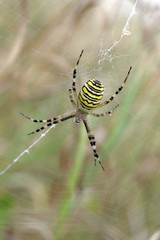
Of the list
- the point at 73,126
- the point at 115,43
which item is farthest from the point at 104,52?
the point at 73,126

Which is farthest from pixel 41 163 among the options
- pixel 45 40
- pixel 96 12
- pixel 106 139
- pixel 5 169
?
pixel 96 12

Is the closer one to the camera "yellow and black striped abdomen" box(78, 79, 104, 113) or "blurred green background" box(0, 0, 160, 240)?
"yellow and black striped abdomen" box(78, 79, 104, 113)

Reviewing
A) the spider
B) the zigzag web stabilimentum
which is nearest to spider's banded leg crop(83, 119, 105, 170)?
the spider

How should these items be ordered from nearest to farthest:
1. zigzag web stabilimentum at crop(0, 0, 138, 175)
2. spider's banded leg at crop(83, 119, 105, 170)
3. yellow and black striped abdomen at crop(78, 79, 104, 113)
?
yellow and black striped abdomen at crop(78, 79, 104, 113), zigzag web stabilimentum at crop(0, 0, 138, 175), spider's banded leg at crop(83, 119, 105, 170)

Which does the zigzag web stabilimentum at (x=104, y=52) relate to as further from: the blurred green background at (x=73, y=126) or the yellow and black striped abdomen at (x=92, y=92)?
the yellow and black striped abdomen at (x=92, y=92)

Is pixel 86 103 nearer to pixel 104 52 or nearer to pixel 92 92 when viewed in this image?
pixel 92 92

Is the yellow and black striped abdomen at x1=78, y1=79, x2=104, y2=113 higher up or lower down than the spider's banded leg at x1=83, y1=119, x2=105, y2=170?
lower down

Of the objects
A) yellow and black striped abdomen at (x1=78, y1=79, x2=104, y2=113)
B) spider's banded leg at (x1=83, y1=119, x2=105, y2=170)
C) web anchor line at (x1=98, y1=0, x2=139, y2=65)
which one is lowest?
yellow and black striped abdomen at (x1=78, y1=79, x2=104, y2=113)

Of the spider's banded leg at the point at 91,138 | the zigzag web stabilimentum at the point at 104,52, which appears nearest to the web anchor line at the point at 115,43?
the zigzag web stabilimentum at the point at 104,52

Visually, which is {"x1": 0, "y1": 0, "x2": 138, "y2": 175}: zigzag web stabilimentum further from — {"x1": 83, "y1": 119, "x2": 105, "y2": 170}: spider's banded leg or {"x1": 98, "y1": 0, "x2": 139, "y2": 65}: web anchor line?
{"x1": 83, "y1": 119, "x2": 105, "y2": 170}: spider's banded leg
